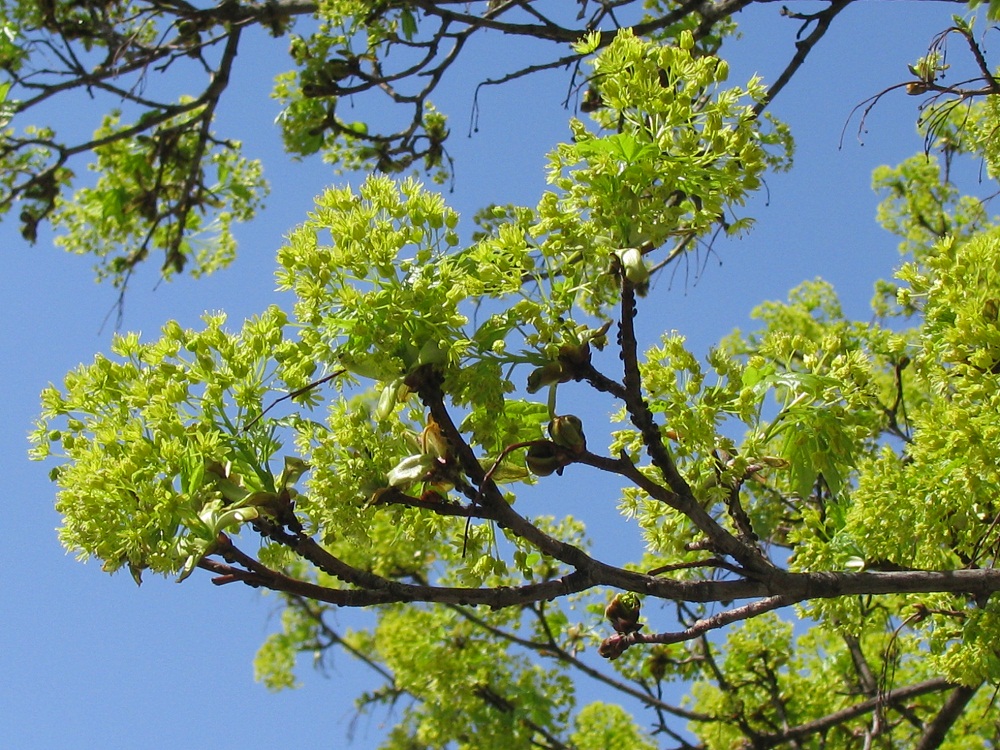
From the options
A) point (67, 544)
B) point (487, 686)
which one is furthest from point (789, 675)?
point (67, 544)

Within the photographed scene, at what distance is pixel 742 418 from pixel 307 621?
7.57 metres

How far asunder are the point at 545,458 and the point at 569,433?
83 mm

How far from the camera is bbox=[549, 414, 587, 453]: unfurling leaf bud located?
237 cm

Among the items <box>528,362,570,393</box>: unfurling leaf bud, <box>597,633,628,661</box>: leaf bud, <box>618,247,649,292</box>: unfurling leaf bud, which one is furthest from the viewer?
<box>597,633,628,661</box>: leaf bud

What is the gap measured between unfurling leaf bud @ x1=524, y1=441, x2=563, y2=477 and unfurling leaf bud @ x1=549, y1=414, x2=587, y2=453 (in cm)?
2

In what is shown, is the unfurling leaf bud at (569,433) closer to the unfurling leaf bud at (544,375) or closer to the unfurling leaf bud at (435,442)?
the unfurling leaf bud at (544,375)

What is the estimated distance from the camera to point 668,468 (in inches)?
93.3

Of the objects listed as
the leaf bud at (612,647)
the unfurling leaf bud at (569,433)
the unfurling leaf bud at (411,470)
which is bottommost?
the leaf bud at (612,647)

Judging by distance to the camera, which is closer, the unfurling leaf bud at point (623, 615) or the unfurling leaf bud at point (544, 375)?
the unfurling leaf bud at point (544, 375)

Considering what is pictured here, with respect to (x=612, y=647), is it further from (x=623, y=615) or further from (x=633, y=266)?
(x=633, y=266)

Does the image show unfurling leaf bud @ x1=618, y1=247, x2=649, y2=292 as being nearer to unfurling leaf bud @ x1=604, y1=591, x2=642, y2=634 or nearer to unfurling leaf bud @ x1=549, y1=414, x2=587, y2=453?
unfurling leaf bud @ x1=549, y1=414, x2=587, y2=453

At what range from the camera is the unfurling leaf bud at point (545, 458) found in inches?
94.3

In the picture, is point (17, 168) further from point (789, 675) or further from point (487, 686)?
Result: point (789, 675)

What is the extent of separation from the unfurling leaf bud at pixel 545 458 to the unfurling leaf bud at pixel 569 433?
0.08 ft
